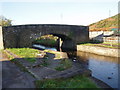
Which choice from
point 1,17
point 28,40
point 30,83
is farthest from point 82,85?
point 1,17

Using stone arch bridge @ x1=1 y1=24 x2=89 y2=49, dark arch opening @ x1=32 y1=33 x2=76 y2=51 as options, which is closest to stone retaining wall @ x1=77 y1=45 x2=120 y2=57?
dark arch opening @ x1=32 y1=33 x2=76 y2=51

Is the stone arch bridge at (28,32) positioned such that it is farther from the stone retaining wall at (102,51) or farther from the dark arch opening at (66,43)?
the stone retaining wall at (102,51)

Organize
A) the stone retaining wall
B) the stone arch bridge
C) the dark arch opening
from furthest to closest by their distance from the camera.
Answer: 1. the dark arch opening
2. the stone arch bridge
3. the stone retaining wall

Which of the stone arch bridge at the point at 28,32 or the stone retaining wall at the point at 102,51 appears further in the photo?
the stone arch bridge at the point at 28,32

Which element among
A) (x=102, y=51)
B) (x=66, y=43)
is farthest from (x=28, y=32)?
(x=102, y=51)

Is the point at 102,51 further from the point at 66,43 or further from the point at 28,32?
the point at 28,32

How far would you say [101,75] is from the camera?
12109 mm

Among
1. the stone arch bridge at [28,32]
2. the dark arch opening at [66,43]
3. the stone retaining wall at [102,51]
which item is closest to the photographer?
the stone retaining wall at [102,51]

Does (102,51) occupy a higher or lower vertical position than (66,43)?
lower

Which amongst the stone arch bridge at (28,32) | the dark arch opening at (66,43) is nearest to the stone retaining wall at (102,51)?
the dark arch opening at (66,43)

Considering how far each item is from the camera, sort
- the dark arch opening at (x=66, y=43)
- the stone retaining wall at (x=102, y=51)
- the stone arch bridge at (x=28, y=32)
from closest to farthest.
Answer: the stone retaining wall at (x=102, y=51), the stone arch bridge at (x=28, y=32), the dark arch opening at (x=66, y=43)

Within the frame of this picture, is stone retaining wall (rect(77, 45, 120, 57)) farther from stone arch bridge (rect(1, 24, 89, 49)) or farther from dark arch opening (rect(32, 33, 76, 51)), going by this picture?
stone arch bridge (rect(1, 24, 89, 49))

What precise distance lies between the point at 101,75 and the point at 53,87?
290 inches

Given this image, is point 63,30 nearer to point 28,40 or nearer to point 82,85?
point 28,40
